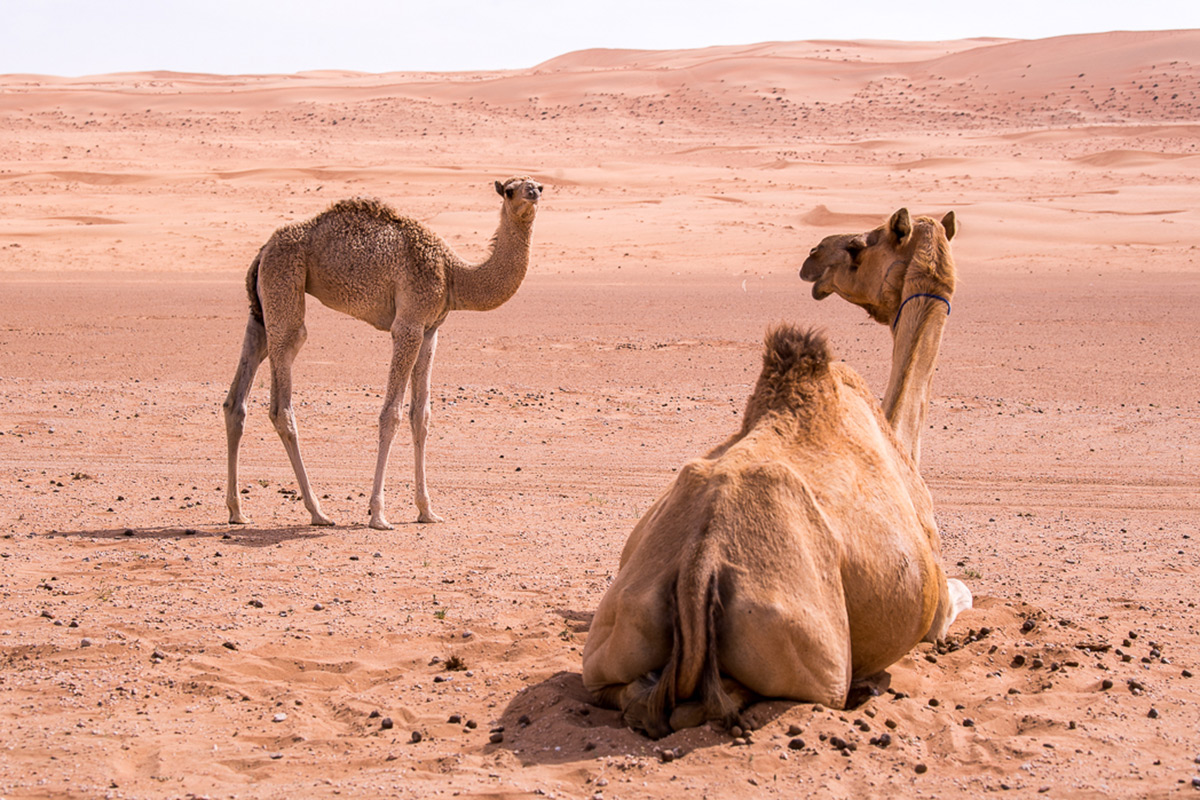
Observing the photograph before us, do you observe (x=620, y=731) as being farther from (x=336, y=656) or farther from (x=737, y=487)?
(x=336, y=656)

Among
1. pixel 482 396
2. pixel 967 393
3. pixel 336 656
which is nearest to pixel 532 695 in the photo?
pixel 336 656

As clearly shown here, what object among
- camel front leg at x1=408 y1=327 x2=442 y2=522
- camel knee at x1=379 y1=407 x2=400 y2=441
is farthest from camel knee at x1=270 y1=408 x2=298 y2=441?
camel front leg at x1=408 y1=327 x2=442 y2=522

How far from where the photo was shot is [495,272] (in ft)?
29.0

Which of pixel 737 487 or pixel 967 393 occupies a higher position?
pixel 737 487

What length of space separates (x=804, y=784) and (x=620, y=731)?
68 centimetres

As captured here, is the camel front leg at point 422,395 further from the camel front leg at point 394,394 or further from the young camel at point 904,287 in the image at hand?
the young camel at point 904,287

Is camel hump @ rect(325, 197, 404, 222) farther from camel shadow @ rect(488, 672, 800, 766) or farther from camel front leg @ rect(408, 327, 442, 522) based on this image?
camel shadow @ rect(488, 672, 800, 766)

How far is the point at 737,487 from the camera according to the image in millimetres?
4328

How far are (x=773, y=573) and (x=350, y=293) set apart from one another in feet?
16.6

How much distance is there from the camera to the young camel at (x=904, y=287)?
5.75 m

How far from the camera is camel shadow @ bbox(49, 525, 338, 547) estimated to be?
7.78m

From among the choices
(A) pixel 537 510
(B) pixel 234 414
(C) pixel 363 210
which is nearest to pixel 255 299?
(B) pixel 234 414

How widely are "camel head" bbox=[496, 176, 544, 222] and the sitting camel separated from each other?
398cm

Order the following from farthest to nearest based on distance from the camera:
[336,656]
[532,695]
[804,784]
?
1. [336,656]
2. [532,695]
3. [804,784]
